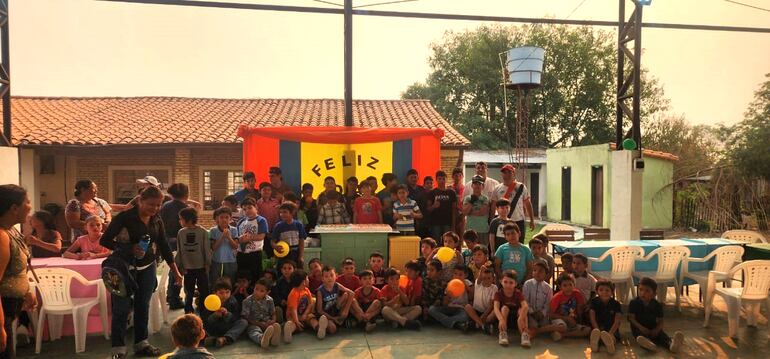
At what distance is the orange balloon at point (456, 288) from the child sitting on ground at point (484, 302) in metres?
0.15

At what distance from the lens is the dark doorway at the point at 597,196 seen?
18547 mm

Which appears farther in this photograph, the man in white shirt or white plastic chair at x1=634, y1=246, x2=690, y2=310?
the man in white shirt

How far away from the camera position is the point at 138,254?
4918 mm

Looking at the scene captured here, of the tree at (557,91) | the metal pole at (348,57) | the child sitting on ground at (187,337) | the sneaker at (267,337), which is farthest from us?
the tree at (557,91)

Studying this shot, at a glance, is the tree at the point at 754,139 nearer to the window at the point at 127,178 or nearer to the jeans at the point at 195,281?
the jeans at the point at 195,281

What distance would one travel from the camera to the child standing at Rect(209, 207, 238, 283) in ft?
20.4

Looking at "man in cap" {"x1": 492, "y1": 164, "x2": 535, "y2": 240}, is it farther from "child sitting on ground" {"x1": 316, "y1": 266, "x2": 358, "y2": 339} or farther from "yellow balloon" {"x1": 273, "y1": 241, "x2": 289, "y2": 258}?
"yellow balloon" {"x1": 273, "y1": 241, "x2": 289, "y2": 258}

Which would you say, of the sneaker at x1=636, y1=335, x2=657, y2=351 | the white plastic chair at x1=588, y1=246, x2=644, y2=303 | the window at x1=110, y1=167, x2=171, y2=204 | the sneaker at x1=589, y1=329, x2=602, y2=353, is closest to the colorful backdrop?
the white plastic chair at x1=588, y1=246, x2=644, y2=303

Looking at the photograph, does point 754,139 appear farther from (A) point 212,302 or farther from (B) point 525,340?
(A) point 212,302

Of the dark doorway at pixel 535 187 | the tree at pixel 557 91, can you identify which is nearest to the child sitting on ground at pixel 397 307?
the dark doorway at pixel 535 187

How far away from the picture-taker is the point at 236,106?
19156 mm

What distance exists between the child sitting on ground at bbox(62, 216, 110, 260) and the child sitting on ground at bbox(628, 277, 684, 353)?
5724 millimetres

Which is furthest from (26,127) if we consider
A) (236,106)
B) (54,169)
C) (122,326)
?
(122,326)

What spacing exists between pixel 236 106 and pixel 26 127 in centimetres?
634
